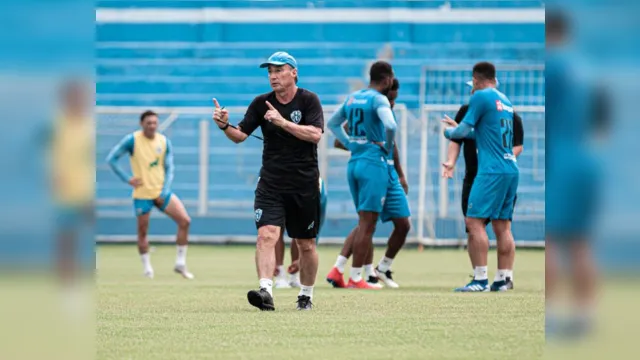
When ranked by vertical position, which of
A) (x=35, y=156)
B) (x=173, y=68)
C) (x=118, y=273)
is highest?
(x=173, y=68)

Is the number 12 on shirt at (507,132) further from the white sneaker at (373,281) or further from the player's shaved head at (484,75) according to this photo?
the white sneaker at (373,281)

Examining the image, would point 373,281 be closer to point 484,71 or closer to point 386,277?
point 386,277

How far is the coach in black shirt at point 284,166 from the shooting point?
29.6 feet

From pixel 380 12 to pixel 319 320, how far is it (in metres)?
22.9

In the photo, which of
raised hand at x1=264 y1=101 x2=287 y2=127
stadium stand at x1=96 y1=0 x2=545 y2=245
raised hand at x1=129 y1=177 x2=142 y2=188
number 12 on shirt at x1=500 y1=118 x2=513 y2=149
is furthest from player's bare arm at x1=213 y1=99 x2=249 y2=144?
stadium stand at x1=96 y1=0 x2=545 y2=245

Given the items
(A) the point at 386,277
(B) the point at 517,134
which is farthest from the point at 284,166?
(A) the point at 386,277

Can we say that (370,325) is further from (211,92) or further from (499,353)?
(211,92)

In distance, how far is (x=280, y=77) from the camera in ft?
29.7

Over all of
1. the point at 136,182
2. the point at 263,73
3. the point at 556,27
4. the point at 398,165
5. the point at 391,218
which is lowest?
the point at 391,218

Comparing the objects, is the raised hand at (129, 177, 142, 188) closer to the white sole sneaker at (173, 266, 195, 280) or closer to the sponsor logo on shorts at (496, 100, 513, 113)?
the white sole sneaker at (173, 266, 195, 280)

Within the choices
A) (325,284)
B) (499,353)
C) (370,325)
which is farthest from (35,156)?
(325,284)

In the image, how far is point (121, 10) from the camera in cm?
3095

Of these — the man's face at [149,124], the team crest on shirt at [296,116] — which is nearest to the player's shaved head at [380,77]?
the team crest on shirt at [296,116]

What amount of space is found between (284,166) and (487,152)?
2974 mm
